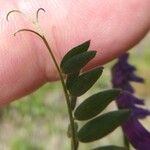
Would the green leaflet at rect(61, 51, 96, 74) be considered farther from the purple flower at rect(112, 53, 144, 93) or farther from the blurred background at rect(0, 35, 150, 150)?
the blurred background at rect(0, 35, 150, 150)

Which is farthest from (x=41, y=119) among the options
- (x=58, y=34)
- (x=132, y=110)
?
(x=132, y=110)

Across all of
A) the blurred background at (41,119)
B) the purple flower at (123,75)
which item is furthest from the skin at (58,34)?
the blurred background at (41,119)

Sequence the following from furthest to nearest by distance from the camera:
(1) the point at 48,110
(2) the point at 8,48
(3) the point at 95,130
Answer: (1) the point at 48,110 → (2) the point at 8,48 → (3) the point at 95,130

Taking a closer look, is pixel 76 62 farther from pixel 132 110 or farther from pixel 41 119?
pixel 41 119

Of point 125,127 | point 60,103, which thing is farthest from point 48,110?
point 125,127

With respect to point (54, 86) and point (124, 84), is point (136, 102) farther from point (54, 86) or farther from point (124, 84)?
point (54, 86)

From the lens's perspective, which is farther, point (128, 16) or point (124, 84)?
point (128, 16)

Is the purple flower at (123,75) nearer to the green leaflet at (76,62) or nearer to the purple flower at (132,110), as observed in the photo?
the purple flower at (132,110)

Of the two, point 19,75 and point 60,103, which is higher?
point 19,75

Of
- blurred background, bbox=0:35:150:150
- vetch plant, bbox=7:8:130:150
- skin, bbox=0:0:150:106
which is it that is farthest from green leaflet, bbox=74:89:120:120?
blurred background, bbox=0:35:150:150
